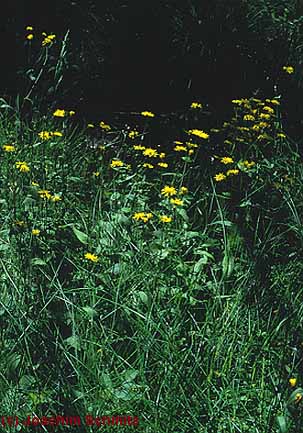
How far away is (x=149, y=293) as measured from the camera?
2.98m

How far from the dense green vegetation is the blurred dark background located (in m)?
1.33

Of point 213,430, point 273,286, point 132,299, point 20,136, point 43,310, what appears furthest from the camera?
point 20,136

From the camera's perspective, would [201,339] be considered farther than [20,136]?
No

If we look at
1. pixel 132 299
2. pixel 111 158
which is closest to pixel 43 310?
pixel 132 299

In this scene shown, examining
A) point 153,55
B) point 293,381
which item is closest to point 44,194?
point 293,381

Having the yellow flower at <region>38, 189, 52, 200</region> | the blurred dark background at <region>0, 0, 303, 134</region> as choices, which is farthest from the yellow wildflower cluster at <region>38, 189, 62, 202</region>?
the blurred dark background at <region>0, 0, 303, 134</region>

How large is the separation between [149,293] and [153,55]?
2879 mm

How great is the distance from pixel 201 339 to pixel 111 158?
1.73 meters

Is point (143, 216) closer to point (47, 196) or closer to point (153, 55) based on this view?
point (47, 196)

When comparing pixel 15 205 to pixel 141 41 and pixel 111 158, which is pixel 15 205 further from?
pixel 141 41

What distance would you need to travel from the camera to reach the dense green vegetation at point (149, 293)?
2.67 m

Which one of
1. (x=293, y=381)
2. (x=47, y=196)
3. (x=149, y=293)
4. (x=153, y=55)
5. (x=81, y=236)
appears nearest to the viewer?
(x=293, y=381)

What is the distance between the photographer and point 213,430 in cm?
265

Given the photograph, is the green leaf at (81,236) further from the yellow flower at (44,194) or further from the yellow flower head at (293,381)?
the yellow flower head at (293,381)
